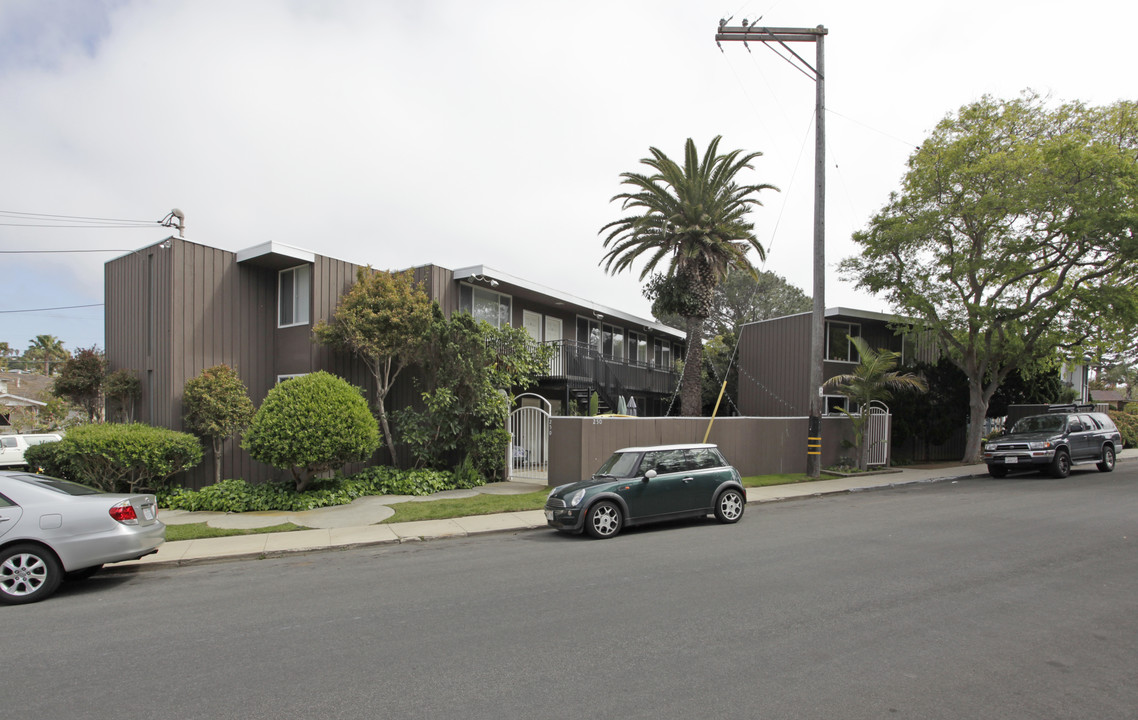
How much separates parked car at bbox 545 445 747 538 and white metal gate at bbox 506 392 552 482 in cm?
544

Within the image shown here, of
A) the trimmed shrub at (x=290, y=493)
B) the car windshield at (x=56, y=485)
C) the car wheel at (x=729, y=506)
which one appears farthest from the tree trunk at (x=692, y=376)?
the car windshield at (x=56, y=485)

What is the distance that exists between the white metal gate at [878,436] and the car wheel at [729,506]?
10.3 m

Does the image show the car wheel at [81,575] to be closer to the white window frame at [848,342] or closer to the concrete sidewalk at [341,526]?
the concrete sidewalk at [341,526]

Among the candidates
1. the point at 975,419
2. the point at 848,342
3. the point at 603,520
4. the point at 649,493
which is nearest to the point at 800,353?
the point at 848,342

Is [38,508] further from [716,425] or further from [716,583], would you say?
[716,425]

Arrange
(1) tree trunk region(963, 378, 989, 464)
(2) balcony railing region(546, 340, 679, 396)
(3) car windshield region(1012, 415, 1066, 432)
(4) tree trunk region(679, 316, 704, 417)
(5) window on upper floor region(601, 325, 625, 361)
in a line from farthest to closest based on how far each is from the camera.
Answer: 1. (5) window on upper floor region(601, 325, 625, 361)
2. (4) tree trunk region(679, 316, 704, 417)
3. (1) tree trunk region(963, 378, 989, 464)
4. (2) balcony railing region(546, 340, 679, 396)
5. (3) car windshield region(1012, 415, 1066, 432)

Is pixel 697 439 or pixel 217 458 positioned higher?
pixel 697 439

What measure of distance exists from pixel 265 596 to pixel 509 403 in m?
9.51

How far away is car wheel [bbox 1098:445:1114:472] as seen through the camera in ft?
59.8

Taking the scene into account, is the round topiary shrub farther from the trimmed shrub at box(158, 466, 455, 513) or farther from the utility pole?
the utility pole

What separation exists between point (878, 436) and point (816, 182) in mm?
7976

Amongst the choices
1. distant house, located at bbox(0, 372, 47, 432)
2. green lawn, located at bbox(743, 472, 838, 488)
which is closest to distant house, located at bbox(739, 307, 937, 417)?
green lawn, located at bbox(743, 472, 838, 488)

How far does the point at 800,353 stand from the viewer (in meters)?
23.8

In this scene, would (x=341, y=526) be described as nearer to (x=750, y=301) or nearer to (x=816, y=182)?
(x=816, y=182)
